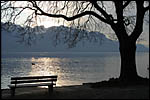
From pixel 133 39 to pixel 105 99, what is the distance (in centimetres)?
613

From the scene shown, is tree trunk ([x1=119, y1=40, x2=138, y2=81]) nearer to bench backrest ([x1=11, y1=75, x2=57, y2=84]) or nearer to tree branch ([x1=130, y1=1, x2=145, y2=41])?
tree branch ([x1=130, y1=1, x2=145, y2=41])

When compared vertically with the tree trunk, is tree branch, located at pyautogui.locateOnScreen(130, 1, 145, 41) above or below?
above

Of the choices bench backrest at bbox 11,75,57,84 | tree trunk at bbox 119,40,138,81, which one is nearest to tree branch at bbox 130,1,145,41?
tree trunk at bbox 119,40,138,81

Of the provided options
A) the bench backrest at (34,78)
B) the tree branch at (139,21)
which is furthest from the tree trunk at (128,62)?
the bench backrest at (34,78)

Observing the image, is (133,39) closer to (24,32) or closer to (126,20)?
(126,20)

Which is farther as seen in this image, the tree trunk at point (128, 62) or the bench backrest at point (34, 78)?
the tree trunk at point (128, 62)

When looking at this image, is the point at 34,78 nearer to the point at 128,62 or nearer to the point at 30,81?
the point at 30,81

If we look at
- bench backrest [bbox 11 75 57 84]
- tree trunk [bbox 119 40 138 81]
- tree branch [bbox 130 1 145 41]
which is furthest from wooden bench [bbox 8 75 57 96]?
tree branch [bbox 130 1 145 41]

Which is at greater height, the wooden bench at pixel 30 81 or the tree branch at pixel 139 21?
the tree branch at pixel 139 21

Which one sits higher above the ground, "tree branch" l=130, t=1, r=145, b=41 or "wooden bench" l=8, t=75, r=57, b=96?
"tree branch" l=130, t=1, r=145, b=41

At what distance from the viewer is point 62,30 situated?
16.1 metres

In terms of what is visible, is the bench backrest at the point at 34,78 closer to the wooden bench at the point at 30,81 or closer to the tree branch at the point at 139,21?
the wooden bench at the point at 30,81

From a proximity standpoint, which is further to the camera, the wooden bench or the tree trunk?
the tree trunk

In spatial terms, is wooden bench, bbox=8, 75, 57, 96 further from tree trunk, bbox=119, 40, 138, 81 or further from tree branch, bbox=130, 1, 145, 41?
tree branch, bbox=130, 1, 145, 41
